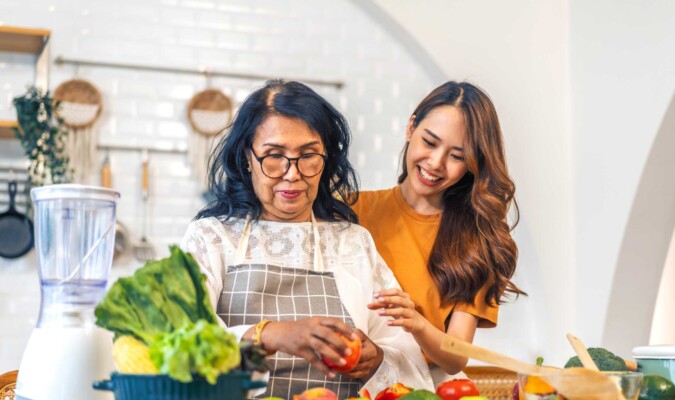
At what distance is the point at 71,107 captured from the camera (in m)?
4.04

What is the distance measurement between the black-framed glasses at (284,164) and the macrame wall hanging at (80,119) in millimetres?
2295

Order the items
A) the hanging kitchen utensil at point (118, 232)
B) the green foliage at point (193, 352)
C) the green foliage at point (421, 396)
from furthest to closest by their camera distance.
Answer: the hanging kitchen utensil at point (118, 232), the green foliage at point (421, 396), the green foliage at point (193, 352)

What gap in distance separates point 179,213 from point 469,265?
7.05 ft

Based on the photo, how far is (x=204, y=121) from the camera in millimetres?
4219

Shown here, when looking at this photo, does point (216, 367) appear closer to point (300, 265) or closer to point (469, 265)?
point (300, 265)

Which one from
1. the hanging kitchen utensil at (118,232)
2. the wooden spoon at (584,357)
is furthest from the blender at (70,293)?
the hanging kitchen utensil at (118,232)

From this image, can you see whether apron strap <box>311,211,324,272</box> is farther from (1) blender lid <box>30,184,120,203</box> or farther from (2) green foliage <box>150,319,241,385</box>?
(2) green foliage <box>150,319,241,385</box>

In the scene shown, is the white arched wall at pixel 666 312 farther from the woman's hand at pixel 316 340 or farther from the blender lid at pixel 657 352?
the woman's hand at pixel 316 340

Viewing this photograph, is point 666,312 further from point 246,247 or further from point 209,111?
point 246,247

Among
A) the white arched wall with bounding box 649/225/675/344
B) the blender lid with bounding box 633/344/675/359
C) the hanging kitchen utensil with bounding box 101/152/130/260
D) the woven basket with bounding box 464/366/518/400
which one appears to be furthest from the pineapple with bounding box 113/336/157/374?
the white arched wall with bounding box 649/225/675/344

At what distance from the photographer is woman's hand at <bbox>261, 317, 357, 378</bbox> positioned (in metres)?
1.41

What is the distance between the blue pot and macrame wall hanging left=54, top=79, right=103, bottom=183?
3.04 m

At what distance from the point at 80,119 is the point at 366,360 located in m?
2.75

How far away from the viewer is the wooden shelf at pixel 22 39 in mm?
3865
